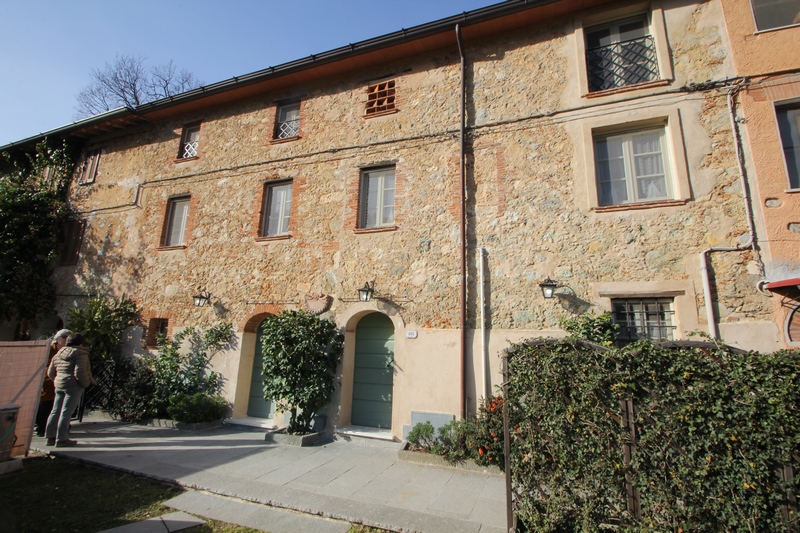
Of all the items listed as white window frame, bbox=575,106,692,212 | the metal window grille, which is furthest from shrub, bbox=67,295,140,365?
white window frame, bbox=575,106,692,212

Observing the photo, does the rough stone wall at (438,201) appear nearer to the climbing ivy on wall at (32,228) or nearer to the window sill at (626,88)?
the window sill at (626,88)

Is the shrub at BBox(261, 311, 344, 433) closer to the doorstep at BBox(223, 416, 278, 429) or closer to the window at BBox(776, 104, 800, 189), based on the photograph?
the doorstep at BBox(223, 416, 278, 429)

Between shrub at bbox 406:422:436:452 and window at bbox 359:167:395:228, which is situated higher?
window at bbox 359:167:395:228

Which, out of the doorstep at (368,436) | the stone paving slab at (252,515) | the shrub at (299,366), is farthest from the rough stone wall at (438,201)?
the stone paving slab at (252,515)

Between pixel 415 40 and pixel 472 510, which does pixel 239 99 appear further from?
pixel 472 510

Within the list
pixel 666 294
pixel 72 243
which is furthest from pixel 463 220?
pixel 72 243

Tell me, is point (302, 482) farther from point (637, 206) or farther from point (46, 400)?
point (637, 206)

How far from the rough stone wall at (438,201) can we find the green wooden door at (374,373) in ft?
2.64

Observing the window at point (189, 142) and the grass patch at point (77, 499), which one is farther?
the window at point (189, 142)

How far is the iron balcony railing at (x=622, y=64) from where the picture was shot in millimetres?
6945

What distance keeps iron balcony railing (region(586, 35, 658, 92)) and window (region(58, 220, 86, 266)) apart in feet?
46.5

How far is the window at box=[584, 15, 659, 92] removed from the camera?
6.97 m

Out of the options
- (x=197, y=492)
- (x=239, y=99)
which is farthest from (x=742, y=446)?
(x=239, y=99)

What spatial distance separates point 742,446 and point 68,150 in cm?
1707
